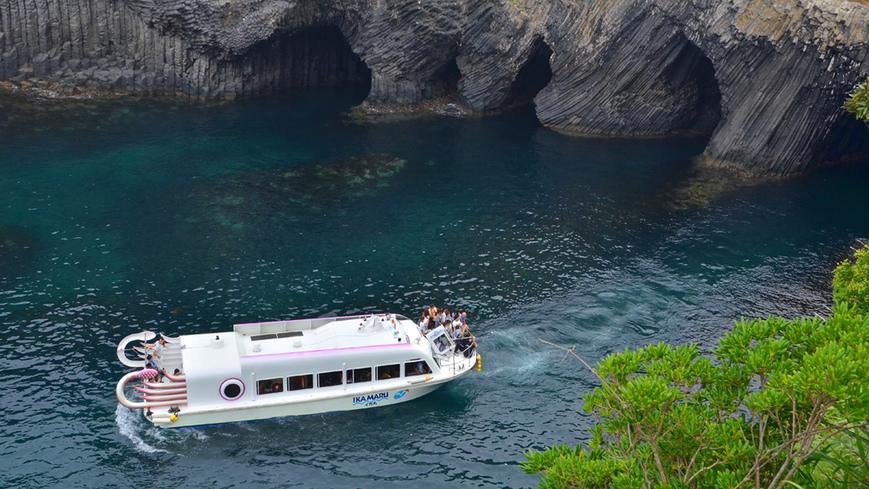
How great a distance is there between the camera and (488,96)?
77875 mm

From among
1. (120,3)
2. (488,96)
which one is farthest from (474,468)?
(120,3)

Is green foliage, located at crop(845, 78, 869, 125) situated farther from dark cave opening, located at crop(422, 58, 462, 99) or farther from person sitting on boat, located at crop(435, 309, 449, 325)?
dark cave opening, located at crop(422, 58, 462, 99)

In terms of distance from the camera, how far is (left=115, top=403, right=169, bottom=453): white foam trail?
35344mm

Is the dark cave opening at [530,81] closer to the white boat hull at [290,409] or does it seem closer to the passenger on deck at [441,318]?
the passenger on deck at [441,318]

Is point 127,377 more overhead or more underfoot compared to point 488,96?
more underfoot

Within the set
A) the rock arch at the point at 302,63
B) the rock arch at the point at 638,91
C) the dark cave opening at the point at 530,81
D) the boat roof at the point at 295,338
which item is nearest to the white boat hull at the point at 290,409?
the boat roof at the point at 295,338

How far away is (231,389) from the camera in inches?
1458

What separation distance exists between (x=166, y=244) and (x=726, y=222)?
39822mm

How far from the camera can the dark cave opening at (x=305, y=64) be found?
79.3 metres

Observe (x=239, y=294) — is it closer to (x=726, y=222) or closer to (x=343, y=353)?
(x=343, y=353)

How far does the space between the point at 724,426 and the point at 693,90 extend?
59975 millimetres

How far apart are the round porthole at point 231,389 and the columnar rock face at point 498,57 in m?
45.1

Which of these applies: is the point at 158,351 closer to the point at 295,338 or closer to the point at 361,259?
the point at 295,338

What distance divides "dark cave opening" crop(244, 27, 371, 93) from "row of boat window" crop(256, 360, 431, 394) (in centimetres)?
4699
